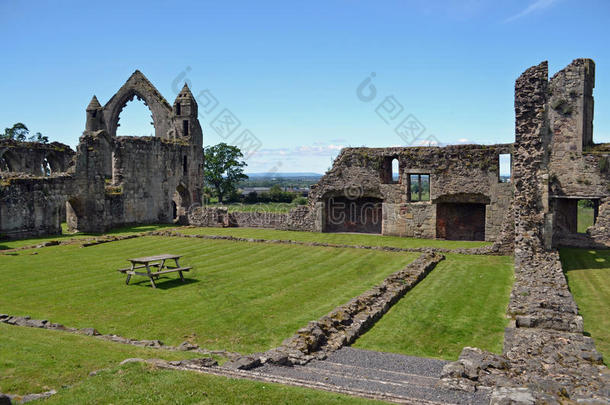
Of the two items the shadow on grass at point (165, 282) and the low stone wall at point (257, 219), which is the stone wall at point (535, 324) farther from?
the low stone wall at point (257, 219)

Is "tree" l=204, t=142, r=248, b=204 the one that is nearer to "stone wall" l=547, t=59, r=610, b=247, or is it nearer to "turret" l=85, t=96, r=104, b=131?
"turret" l=85, t=96, r=104, b=131

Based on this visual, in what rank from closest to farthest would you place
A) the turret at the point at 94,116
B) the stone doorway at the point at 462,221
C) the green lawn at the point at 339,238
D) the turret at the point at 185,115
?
1. the green lawn at the point at 339,238
2. the stone doorway at the point at 462,221
3. the turret at the point at 185,115
4. the turret at the point at 94,116

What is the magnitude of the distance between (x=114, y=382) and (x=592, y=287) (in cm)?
1386

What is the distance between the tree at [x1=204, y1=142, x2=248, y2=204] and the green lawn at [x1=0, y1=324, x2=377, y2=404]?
198ft

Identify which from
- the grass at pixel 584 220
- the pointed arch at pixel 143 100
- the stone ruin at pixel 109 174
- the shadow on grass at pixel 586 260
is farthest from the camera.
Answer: the pointed arch at pixel 143 100

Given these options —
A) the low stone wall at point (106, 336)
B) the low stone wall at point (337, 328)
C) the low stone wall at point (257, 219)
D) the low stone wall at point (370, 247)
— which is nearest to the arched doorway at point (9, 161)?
the low stone wall at point (370, 247)

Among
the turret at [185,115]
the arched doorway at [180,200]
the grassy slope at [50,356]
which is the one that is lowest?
the grassy slope at [50,356]

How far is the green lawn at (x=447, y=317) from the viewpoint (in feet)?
32.4

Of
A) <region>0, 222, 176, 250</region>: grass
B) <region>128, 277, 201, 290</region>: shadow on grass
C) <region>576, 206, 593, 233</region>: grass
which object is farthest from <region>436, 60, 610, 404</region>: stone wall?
<region>0, 222, 176, 250</region>: grass

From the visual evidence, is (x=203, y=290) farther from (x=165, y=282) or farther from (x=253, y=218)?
(x=253, y=218)

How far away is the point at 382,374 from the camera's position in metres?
7.96

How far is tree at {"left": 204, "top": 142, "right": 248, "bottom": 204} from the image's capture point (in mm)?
68750

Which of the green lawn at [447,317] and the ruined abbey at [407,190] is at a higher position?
the ruined abbey at [407,190]

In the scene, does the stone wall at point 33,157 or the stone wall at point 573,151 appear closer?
the stone wall at point 573,151
